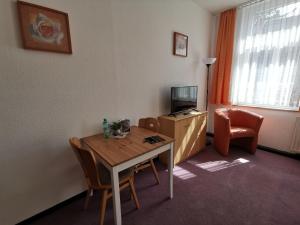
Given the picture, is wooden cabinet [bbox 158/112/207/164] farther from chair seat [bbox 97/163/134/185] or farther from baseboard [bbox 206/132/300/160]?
baseboard [bbox 206/132/300/160]

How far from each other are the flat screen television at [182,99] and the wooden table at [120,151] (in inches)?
34.8

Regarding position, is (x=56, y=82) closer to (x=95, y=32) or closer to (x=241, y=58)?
(x=95, y=32)

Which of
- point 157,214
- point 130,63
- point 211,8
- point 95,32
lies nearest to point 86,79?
point 95,32

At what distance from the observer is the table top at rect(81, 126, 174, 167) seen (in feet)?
4.17

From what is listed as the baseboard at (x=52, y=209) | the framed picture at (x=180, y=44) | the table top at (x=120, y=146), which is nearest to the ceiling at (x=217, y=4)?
the framed picture at (x=180, y=44)

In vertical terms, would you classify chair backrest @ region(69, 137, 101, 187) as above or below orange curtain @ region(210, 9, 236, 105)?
below

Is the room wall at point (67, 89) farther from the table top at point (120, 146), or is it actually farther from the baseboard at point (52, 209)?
the table top at point (120, 146)

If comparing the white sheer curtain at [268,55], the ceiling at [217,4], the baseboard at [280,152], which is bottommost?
the baseboard at [280,152]

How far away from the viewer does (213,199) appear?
177cm

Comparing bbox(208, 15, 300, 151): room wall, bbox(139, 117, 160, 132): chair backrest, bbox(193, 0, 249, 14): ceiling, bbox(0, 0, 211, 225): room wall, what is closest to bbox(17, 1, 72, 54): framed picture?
bbox(0, 0, 211, 225): room wall

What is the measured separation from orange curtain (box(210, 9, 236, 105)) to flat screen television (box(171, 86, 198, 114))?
0.91 m

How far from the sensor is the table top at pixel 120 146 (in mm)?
1270

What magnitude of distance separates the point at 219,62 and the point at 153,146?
9.15 feet

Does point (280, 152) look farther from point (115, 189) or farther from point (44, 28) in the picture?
point (44, 28)
